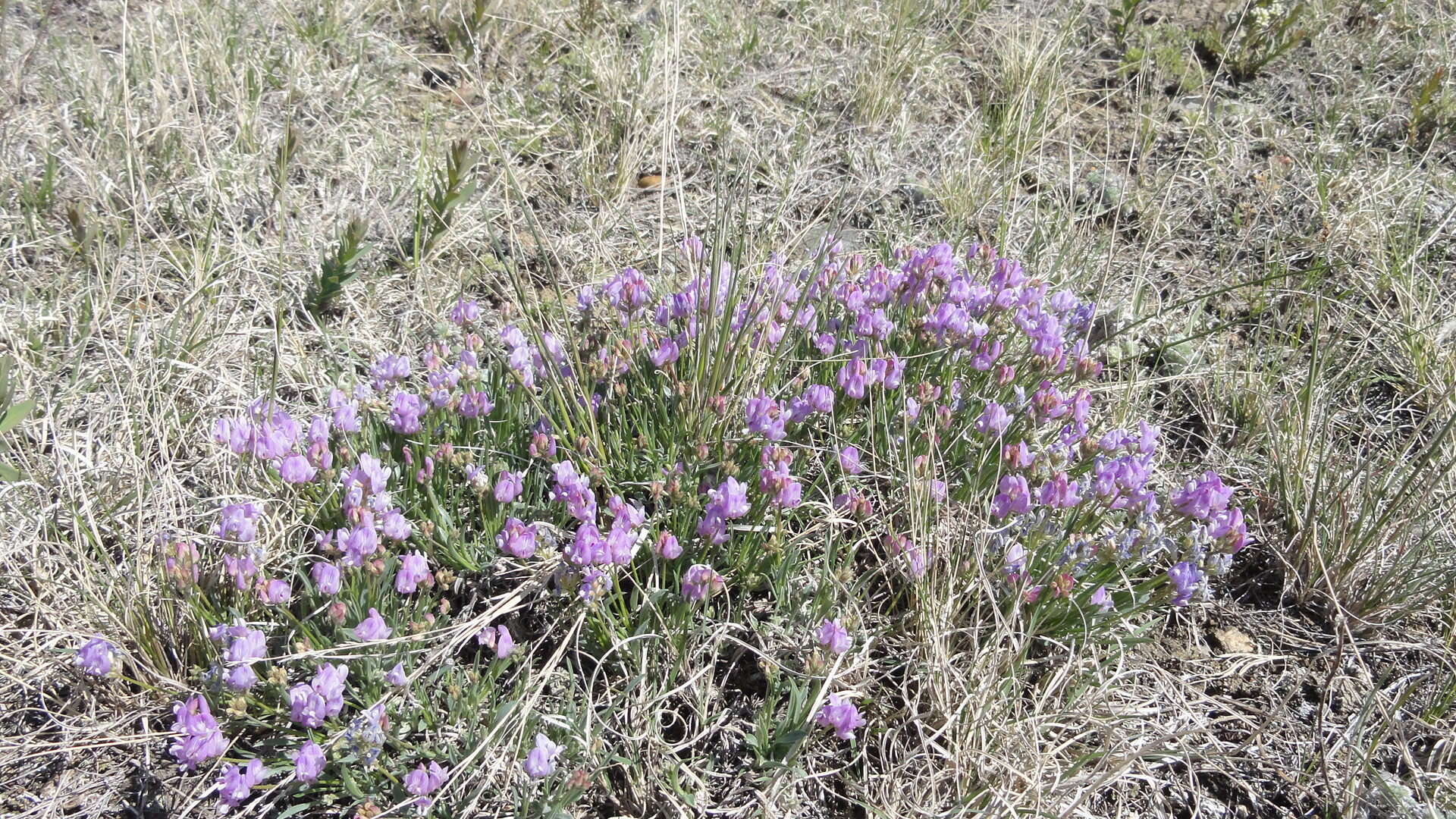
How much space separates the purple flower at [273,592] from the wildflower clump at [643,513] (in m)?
0.01

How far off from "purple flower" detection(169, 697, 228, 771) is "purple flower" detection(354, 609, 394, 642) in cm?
35

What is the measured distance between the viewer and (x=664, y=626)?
96.3 inches

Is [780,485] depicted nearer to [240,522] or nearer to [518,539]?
[518,539]

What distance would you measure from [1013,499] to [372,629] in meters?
1.67

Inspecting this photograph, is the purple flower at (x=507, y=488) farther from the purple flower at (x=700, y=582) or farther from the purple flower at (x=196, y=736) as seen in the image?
the purple flower at (x=196, y=736)

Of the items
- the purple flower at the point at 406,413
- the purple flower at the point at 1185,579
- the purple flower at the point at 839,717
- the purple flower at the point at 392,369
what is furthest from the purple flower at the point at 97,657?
the purple flower at the point at 1185,579

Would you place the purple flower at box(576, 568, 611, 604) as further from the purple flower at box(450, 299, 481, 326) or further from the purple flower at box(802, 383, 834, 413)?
the purple flower at box(450, 299, 481, 326)

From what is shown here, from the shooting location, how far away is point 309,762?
7.10 feet

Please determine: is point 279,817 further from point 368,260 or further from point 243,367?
point 368,260

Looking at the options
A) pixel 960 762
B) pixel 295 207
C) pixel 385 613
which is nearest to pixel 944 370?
pixel 960 762

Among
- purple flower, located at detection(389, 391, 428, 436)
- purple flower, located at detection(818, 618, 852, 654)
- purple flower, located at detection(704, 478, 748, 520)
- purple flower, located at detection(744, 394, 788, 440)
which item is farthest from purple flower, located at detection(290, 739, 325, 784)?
purple flower, located at detection(744, 394, 788, 440)

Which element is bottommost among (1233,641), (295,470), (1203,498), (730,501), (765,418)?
(1233,641)

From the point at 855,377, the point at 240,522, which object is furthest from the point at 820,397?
the point at 240,522

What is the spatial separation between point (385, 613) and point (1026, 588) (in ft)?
5.47
